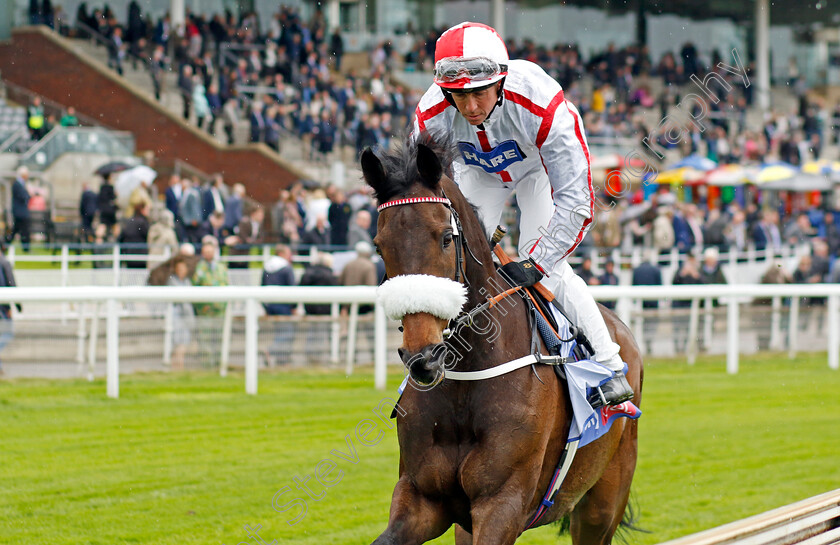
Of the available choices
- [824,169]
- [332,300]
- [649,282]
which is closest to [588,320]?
[332,300]

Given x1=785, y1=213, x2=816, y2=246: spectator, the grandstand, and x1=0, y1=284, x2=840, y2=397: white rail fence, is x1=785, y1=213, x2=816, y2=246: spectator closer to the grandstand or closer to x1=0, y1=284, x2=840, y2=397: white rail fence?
the grandstand

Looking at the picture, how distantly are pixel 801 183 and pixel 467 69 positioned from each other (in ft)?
63.6

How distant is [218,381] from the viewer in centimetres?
791

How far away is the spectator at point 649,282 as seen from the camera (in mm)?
9789

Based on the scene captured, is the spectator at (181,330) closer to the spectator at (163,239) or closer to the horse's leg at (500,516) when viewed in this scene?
the spectator at (163,239)

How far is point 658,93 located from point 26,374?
24.3 metres

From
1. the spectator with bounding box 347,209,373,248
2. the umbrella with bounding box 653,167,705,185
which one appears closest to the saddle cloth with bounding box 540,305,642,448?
the spectator with bounding box 347,209,373,248

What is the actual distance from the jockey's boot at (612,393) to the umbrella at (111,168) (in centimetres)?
1070

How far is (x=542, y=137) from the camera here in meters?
3.08

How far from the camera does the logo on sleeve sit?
10.4ft

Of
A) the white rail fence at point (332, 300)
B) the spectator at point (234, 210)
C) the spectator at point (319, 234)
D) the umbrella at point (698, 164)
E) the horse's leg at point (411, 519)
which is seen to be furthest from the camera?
the umbrella at point (698, 164)

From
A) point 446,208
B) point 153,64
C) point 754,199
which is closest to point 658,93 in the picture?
point 754,199

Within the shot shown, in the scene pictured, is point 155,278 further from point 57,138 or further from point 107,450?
point 57,138

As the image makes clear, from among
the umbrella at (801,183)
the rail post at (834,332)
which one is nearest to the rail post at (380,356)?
the rail post at (834,332)
